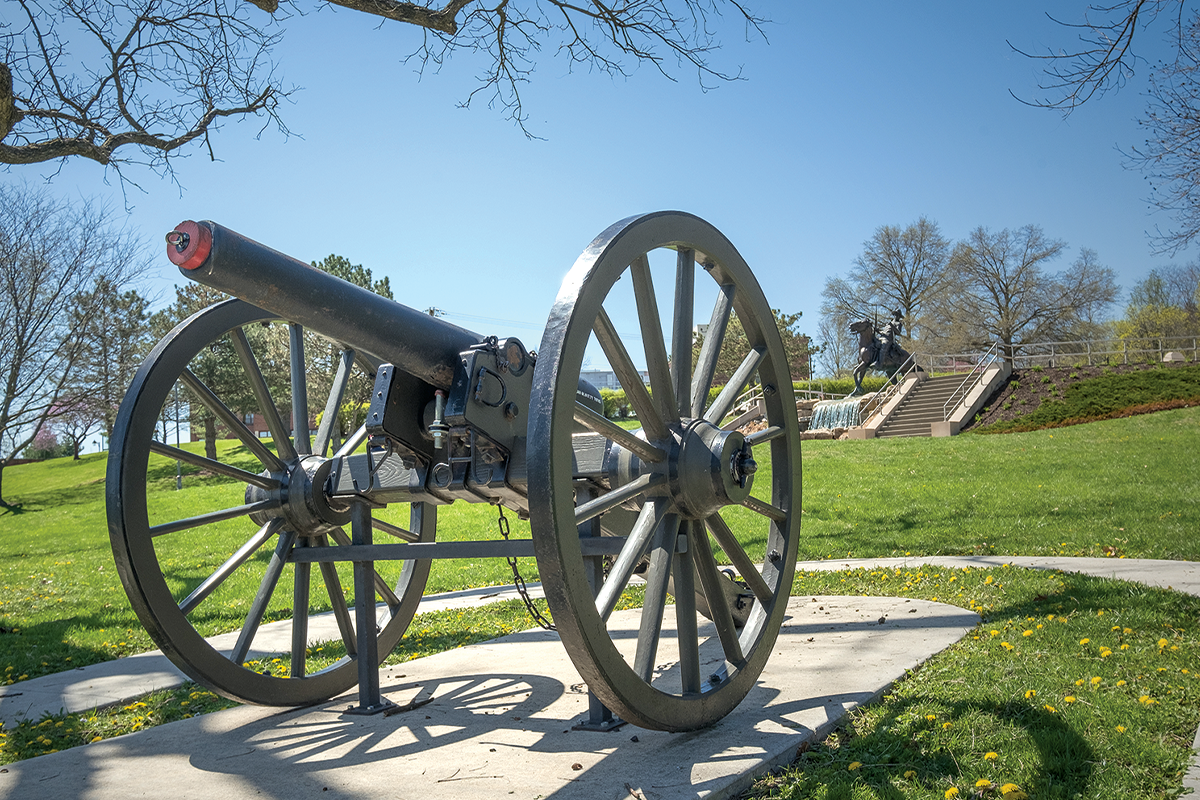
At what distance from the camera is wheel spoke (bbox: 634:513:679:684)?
332cm

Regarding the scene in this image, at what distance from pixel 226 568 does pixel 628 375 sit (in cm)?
235

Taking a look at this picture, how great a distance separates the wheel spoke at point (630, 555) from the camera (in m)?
3.13

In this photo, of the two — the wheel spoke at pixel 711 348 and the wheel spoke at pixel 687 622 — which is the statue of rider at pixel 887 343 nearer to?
the wheel spoke at pixel 711 348

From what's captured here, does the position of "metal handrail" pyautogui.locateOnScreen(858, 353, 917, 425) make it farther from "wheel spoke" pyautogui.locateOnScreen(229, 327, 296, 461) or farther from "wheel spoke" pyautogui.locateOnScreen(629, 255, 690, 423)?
"wheel spoke" pyautogui.locateOnScreen(629, 255, 690, 423)

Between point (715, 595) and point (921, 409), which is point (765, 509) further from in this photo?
point (921, 409)

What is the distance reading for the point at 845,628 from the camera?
5.65m

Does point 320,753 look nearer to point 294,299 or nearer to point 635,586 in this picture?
point 294,299

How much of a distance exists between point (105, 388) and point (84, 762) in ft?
60.8

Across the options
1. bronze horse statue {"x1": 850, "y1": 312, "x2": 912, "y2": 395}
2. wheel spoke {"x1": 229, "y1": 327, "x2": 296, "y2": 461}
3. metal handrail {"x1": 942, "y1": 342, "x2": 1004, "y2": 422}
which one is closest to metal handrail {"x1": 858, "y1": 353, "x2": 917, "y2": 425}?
bronze horse statue {"x1": 850, "y1": 312, "x2": 912, "y2": 395}

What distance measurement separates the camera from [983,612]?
5816 millimetres

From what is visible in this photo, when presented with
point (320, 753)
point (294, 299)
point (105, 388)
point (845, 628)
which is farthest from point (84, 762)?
point (105, 388)

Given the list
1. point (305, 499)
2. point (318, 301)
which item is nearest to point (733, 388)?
point (318, 301)

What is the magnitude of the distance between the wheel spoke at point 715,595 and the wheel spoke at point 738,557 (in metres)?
0.07

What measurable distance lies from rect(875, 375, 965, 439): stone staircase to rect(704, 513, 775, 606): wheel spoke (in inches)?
835
